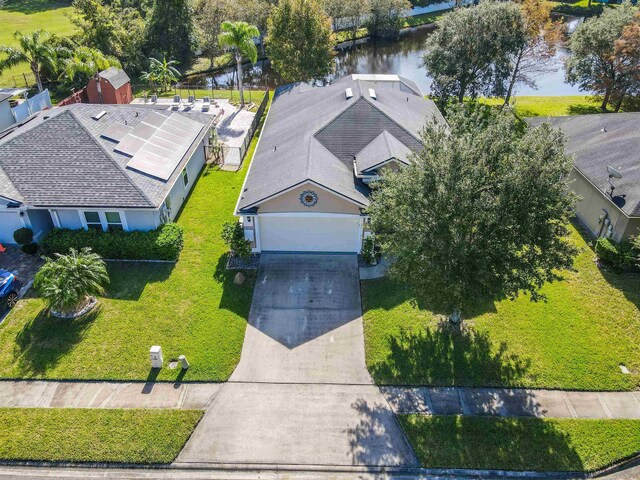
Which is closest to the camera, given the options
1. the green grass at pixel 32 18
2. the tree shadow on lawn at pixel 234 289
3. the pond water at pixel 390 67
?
the tree shadow on lawn at pixel 234 289

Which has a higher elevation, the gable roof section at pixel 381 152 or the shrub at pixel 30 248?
the gable roof section at pixel 381 152

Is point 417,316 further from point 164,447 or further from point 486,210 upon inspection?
point 164,447

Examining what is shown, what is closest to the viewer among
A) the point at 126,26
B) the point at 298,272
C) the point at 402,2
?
the point at 298,272

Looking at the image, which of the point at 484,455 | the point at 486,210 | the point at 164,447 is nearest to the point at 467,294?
the point at 486,210

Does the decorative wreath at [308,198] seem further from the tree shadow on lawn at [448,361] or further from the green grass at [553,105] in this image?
the green grass at [553,105]

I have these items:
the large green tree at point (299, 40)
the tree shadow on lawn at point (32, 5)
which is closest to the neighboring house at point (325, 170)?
the large green tree at point (299, 40)
